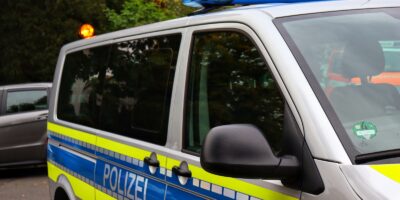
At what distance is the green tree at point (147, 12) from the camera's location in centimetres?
1072

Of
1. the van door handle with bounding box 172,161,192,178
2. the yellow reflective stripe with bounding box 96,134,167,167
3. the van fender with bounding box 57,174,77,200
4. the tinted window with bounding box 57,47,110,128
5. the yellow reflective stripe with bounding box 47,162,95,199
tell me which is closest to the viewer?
the van door handle with bounding box 172,161,192,178

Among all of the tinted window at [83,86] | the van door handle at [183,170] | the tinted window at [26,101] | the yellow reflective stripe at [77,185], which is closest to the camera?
the van door handle at [183,170]

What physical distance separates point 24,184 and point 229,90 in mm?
7587

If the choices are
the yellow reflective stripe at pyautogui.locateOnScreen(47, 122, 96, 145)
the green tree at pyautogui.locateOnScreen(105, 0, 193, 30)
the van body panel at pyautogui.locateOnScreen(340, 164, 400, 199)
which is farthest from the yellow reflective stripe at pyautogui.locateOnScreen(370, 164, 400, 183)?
the green tree at pyautogui.locateOnScreen(105, 0, 193, 30)

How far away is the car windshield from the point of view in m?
2.19

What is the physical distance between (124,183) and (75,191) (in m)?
1.14

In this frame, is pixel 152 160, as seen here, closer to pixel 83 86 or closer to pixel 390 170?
pixel 390 170

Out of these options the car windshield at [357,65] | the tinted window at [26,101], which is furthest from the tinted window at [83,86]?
the tinted window at [26,101]

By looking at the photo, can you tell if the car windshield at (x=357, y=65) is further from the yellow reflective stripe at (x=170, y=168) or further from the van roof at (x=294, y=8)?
the yellow reflective stripe at (x=170, y=168)

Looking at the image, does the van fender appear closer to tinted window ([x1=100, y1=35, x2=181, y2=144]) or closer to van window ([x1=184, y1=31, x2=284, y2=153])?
tinted window ([x1=100, y1=35, x2=181, y2=144])

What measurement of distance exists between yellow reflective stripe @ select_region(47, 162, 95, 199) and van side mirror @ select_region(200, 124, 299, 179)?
2228 millimetres

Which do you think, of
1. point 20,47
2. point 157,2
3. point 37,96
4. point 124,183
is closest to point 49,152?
point 124,183

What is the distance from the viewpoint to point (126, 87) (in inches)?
153

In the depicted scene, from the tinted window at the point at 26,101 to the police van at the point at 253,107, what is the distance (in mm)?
6663
